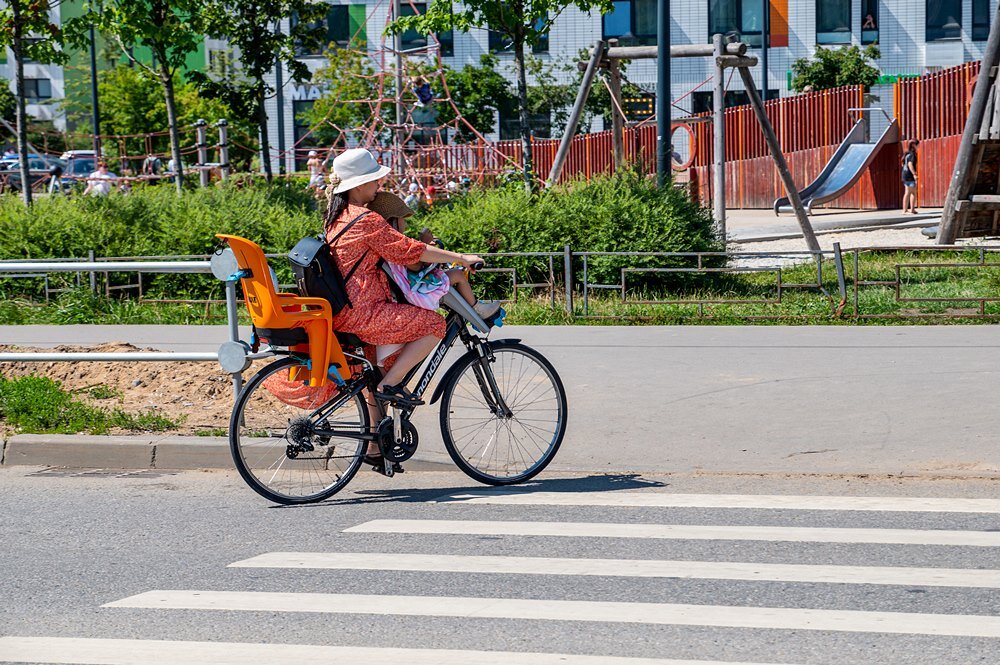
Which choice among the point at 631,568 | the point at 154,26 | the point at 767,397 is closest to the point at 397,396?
the point at 631,568

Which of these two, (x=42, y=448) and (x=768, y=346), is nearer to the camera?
(x=42, y=448)

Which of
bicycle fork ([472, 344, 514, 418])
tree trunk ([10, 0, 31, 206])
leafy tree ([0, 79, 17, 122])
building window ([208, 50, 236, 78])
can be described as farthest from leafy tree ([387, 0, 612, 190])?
leafy tree ([0, 79, 17, 122])

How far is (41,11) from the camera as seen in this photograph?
67.9 ft

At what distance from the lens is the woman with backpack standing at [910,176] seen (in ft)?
96.7

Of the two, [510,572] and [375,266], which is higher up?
[375,266]

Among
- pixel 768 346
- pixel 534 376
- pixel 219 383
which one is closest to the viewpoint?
pixel 534 376

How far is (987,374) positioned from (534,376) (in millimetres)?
4326

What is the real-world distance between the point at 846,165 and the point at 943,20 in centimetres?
2620

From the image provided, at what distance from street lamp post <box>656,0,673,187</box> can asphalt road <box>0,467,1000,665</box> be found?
9825mm

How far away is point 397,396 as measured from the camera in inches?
281

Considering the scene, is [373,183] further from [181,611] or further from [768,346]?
[768,346]

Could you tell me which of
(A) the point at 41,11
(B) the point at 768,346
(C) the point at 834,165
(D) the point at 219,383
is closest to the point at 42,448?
(D) the point at 219,383

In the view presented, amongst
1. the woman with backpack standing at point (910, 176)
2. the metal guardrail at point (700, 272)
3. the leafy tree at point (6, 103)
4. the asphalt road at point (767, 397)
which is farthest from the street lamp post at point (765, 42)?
the asphalt road at point (767, 397)

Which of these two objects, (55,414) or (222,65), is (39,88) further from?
(55,414)
